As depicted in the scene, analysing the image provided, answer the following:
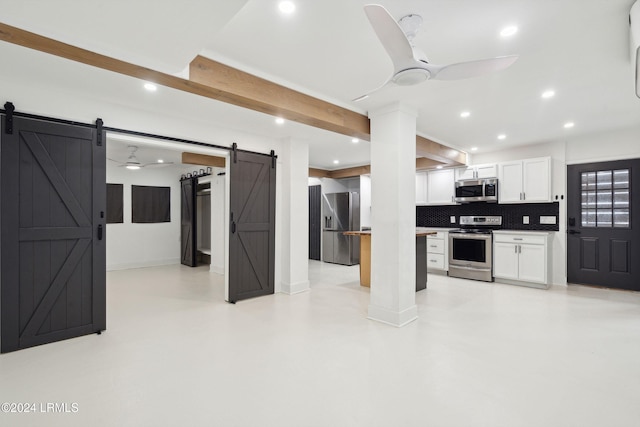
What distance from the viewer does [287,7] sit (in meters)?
1.89

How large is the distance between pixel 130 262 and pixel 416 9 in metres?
7.50

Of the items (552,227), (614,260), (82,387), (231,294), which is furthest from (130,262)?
(614,260)

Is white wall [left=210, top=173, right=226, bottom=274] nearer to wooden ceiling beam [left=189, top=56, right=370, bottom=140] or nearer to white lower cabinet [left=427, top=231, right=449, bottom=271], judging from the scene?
wooden ceiling beam [left=189, top=56, right=370, bottom=140]

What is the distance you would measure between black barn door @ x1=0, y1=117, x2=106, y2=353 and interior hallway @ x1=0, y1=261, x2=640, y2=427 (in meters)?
0.23

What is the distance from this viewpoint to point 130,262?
7.01 meters

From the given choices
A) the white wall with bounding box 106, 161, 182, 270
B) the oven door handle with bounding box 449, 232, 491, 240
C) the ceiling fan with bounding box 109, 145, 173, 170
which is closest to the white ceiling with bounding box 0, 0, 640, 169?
the oven door handle with bounding box 449, 232, 491, 240

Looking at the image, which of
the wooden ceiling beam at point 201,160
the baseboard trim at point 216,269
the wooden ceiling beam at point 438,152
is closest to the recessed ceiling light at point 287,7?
the wooden ceiling beam at point 438,152

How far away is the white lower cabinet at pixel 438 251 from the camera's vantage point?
609 centimetres

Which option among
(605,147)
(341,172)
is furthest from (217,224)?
(605,147)

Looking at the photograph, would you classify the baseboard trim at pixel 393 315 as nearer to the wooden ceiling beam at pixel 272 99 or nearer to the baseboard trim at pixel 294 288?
the baseboard trim at pixel 294 288

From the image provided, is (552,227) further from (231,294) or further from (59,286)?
(59,286)

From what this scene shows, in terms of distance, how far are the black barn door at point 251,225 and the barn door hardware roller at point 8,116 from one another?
2.16 meters

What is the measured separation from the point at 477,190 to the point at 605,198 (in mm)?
1885

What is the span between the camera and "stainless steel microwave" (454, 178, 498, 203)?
5.76m
